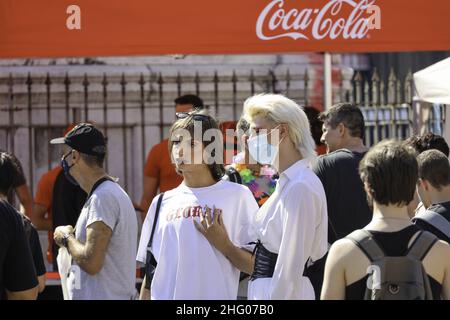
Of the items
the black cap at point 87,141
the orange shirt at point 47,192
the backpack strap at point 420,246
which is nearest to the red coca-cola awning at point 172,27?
the orange shirt at point 47,192

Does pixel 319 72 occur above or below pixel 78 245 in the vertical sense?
above

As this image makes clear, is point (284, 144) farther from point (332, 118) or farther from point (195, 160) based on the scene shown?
point (332, 118)

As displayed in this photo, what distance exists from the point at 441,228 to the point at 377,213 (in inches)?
50.3

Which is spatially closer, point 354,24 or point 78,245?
point 78,245

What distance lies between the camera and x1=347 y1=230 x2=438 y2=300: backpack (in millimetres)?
3592

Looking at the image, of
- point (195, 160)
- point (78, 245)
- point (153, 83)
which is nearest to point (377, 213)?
point (195, 160)

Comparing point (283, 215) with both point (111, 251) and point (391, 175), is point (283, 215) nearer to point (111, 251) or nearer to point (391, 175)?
point (391, 175)

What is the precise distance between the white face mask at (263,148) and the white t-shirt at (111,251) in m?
0.83

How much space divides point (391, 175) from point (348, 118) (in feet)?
8.53

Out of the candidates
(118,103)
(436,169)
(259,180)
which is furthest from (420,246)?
(118,103)

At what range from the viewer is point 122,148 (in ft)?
37.0

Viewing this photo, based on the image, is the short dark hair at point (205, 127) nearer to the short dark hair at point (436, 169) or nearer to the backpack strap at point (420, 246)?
the short dark hair at point (436, 169)

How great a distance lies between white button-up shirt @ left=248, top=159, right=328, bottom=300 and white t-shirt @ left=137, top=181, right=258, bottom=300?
0.22 m

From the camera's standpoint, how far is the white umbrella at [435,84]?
7.45 meters
